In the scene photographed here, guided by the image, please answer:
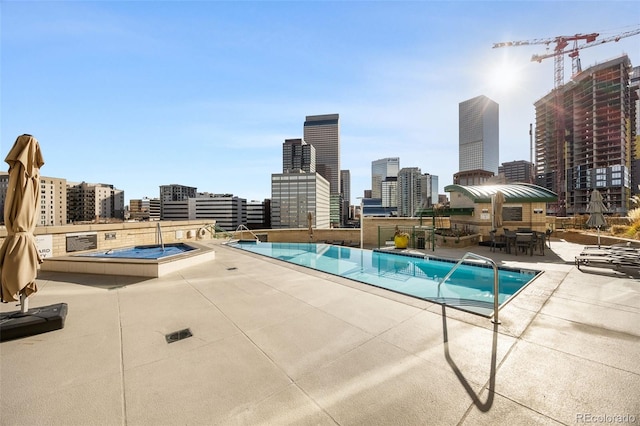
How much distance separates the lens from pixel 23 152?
3699 millimetres

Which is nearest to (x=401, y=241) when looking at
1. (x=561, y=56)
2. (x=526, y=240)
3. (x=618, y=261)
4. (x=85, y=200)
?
(x=526, y=240)

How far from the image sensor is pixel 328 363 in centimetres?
288

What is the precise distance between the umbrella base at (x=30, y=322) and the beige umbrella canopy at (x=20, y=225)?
0.22m

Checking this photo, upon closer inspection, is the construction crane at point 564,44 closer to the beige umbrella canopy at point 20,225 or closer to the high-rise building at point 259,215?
the beige umbrella canopy at point 20,225

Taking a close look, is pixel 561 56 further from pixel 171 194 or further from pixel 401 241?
pixel 171 194

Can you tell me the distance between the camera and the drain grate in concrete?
3465 mm

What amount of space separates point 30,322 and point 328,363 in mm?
4325

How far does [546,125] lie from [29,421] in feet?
441

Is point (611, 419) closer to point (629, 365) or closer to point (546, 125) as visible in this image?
point (629, 365)

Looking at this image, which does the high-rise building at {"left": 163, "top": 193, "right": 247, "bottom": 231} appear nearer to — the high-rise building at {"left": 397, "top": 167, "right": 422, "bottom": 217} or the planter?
the high-rise building at {"left": 397, "top": 167, "right": 422, "bottom": 217}

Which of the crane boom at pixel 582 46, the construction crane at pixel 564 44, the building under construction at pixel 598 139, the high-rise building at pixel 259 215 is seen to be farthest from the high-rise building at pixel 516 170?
the high-rise building at pixel 259 215

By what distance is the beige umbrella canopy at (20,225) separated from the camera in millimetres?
3473

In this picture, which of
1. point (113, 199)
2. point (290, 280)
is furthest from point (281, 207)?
point (290, 280)

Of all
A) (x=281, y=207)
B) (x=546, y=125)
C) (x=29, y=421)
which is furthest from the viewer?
(x=281, y=207)
